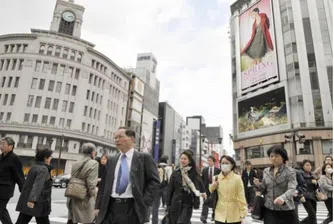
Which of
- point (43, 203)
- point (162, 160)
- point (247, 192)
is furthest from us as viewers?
point (247, 192)

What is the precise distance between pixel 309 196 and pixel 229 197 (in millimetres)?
2851

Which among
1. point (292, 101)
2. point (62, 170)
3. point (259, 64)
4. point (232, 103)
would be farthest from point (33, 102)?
point (292, 101)

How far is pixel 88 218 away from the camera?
181 inches

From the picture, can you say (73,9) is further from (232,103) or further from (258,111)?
(258,111)

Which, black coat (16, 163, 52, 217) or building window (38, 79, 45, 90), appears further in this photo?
building window (38, 79, 45, 90)

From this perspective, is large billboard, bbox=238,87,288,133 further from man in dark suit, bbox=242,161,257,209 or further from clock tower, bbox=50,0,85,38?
clock tower, bbox=50,0,85,38

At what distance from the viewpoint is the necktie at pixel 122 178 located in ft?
10.3

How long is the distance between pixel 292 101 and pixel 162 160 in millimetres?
31047

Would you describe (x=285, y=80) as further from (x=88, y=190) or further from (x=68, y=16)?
(x=68, y=16)

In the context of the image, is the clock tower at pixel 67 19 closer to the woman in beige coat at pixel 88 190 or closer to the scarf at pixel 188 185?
the woman in beige coat at pixel 88 190

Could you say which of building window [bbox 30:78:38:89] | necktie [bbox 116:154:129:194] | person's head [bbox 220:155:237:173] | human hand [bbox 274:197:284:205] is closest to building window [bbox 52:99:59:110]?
building window [bbox 30:78:38:89]

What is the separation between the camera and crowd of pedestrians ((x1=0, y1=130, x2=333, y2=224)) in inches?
124

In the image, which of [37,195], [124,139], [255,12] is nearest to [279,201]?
[124,139]

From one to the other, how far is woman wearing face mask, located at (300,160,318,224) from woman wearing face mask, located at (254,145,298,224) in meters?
2.10
